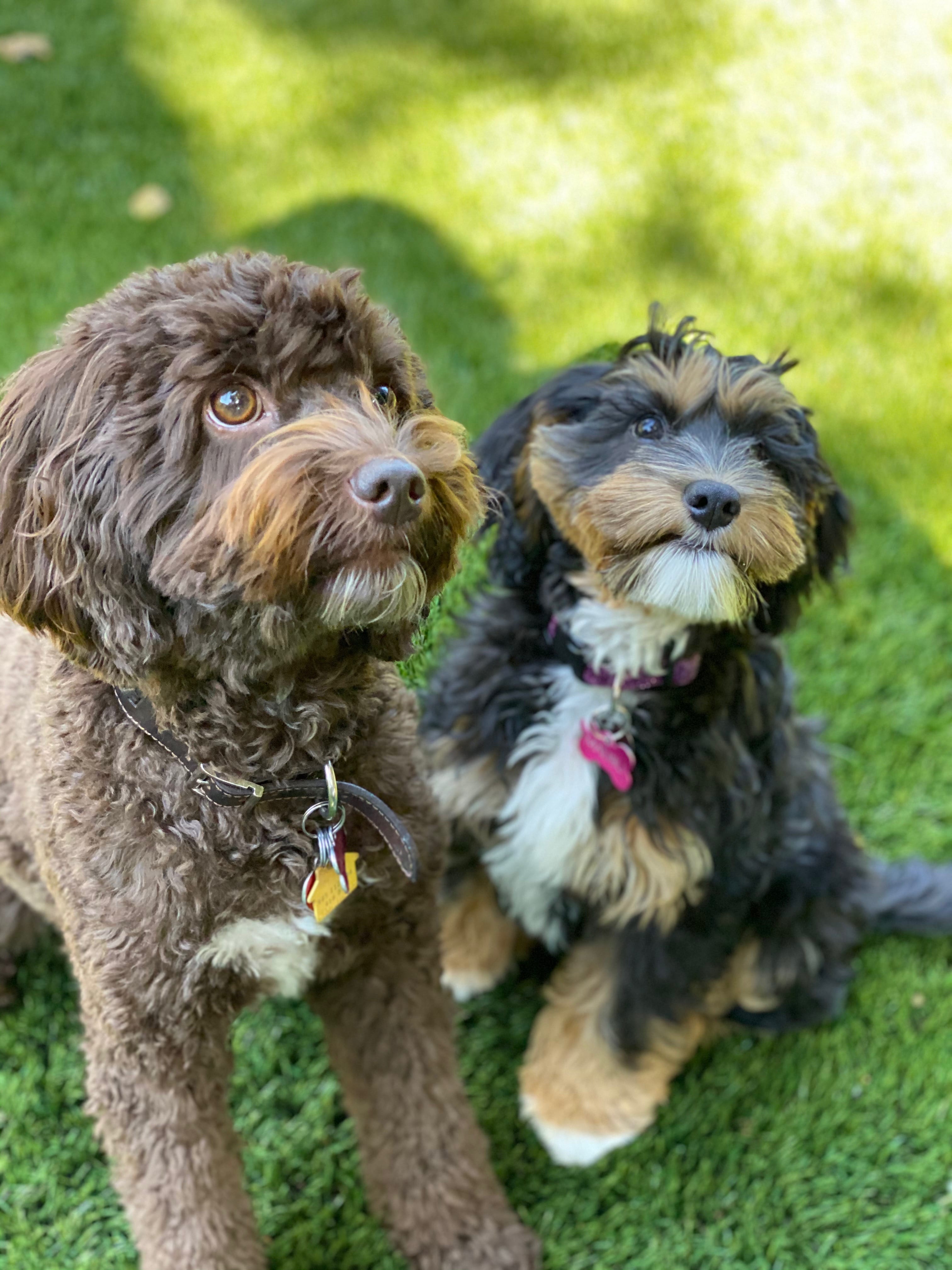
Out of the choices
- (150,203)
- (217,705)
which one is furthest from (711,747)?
(150,203)

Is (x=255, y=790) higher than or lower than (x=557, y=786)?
higher

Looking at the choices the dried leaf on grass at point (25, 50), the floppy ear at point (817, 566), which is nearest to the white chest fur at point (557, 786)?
the floppy ear at point (817, 566)

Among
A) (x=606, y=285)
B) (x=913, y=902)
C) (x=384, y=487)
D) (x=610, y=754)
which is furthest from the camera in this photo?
(x=606, y=285)

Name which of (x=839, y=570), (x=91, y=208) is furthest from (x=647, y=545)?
(x=91, y=208)

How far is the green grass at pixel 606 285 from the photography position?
2615 millimetres

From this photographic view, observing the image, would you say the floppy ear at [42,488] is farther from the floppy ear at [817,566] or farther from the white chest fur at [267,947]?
the floppy ear at [817,566]

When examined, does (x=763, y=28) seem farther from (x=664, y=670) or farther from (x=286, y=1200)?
(x=286, y=1200)

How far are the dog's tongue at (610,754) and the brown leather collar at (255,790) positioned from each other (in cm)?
56

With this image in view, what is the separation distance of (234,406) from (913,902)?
2288mm

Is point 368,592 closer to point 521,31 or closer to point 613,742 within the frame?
point 613,742

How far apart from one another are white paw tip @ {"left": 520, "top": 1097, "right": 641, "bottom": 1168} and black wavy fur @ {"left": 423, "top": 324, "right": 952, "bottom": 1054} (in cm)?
21

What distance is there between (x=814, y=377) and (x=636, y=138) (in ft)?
5.72

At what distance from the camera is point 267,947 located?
192 cm

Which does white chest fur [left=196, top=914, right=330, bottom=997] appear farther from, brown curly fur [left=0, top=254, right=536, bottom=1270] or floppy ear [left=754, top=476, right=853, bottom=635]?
floppy ear [left=754, top=476, right=853, bottom=635]
